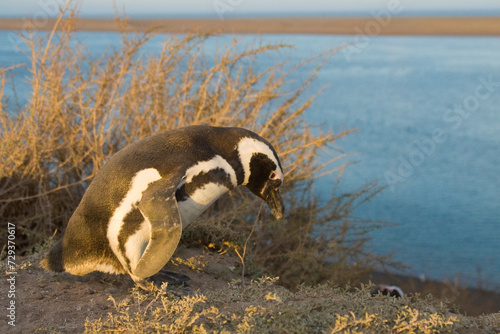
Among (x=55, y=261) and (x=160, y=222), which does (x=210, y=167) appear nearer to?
(x=160, y=222)

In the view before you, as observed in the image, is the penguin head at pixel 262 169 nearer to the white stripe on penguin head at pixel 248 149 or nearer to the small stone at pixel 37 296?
the white stripe on penguin head at pixel 248 149

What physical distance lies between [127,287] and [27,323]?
1.77 ft

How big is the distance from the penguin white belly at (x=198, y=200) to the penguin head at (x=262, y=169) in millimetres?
186

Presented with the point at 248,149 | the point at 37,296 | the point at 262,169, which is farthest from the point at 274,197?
the point at 37,296

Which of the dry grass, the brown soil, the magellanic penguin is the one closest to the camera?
the dry grass

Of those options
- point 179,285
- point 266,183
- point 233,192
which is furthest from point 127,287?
point 233,192

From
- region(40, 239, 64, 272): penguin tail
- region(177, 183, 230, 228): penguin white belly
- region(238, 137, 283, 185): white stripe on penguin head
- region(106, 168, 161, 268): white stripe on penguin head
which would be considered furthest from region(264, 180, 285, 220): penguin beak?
region(40, 239, 64, 272): penguin tail

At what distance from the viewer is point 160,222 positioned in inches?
102

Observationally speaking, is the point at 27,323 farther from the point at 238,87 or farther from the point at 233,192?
the point at 238,87

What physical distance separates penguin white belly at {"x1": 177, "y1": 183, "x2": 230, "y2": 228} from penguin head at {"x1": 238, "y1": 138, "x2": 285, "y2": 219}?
19 centimetres

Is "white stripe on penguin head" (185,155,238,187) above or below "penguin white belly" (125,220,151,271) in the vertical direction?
above

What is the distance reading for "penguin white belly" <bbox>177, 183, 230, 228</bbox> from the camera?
2797 millimetres

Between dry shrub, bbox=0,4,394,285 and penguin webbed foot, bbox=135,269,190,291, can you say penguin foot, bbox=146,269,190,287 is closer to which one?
penguin webbed foot, bbox=135,269,190,291

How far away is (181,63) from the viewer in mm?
5070
